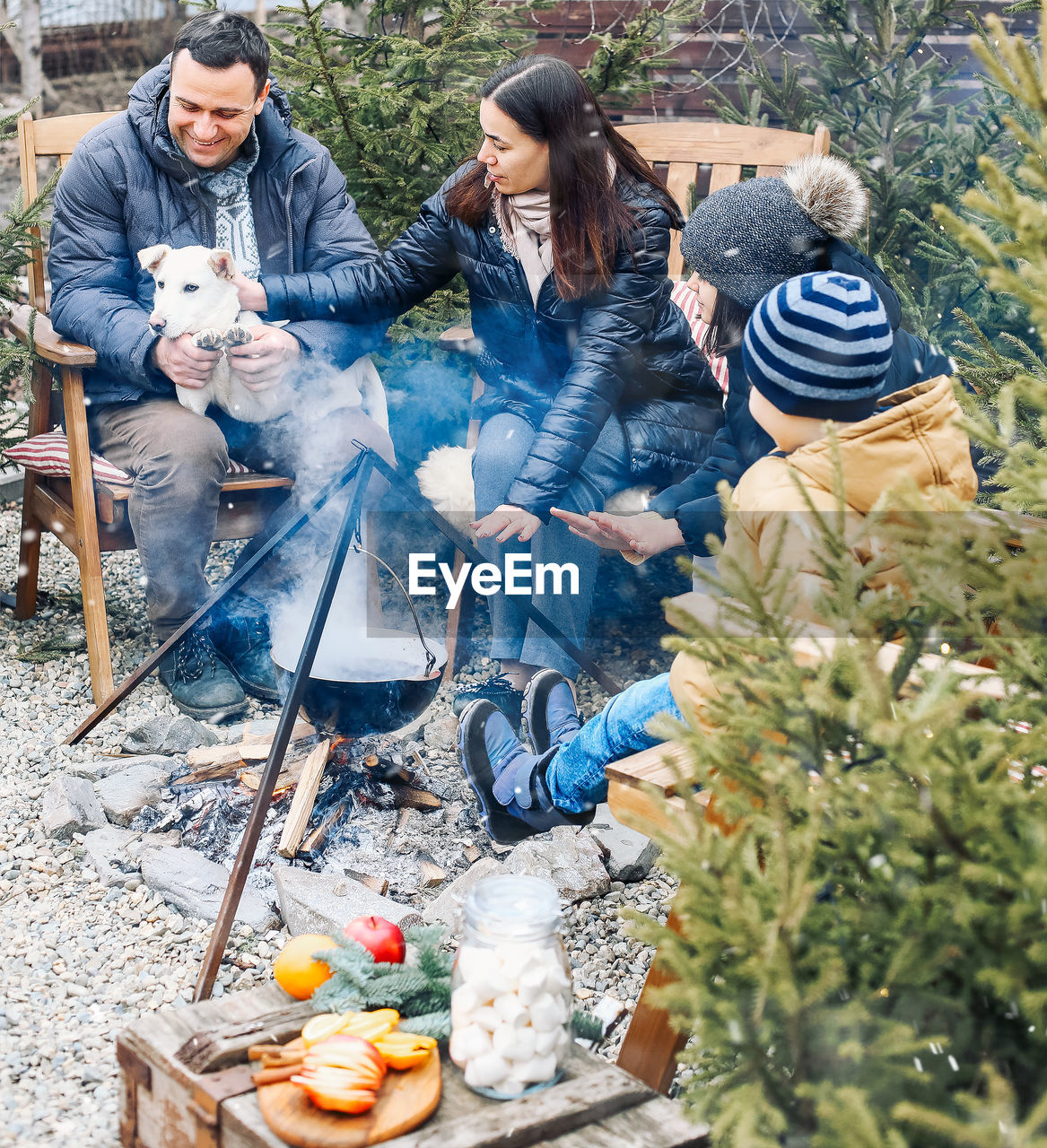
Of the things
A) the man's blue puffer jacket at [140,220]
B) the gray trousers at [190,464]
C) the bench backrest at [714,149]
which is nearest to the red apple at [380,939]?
the gray trousers at [190,464]

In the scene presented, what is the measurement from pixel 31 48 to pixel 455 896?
331 inches

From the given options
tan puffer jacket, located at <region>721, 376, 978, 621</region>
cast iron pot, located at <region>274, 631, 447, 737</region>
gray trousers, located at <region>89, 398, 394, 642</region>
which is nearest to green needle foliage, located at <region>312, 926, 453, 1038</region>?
tan puffer jacket, located at <region>721, 376, 978, 621</region>

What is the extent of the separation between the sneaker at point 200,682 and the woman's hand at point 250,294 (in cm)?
103

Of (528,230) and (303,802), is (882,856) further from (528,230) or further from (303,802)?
(528,230)

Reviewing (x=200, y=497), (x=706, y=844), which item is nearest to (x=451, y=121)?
(x=200, y=497)

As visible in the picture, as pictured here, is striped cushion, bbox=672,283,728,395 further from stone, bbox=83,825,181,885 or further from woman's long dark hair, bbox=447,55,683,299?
stone, bbox=83,825,181,885

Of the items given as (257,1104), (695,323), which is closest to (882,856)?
(257,1104)

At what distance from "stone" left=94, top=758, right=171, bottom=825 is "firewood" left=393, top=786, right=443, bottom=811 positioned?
2.10 ft

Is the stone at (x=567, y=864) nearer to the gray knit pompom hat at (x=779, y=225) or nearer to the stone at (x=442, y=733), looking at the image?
the stone at (x=442, y=733)

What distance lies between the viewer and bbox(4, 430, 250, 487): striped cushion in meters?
3.45

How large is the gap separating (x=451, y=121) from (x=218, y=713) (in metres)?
2.42

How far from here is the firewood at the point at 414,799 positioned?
2924 mm

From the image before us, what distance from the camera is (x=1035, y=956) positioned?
1.10m

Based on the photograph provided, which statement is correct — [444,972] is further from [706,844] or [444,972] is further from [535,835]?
[535,835]
